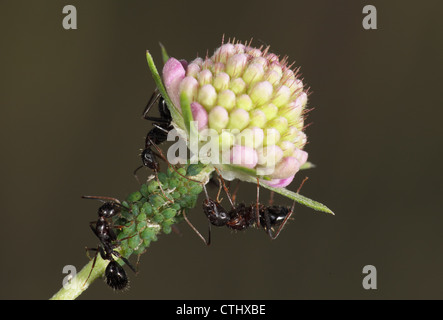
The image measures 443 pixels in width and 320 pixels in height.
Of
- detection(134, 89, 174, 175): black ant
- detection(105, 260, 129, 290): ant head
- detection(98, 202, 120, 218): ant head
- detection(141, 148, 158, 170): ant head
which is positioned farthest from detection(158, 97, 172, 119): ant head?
detection(105, 260, 129, 290): ant head

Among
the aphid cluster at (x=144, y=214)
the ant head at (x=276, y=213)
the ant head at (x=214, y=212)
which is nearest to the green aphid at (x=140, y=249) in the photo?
the aphid cluster at (x=144, y=214)

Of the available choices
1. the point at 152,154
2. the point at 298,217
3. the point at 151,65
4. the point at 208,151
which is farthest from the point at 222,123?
the point at 298,217

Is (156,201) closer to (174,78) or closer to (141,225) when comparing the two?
(141,225)

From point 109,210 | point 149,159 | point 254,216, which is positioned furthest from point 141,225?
point 254,216

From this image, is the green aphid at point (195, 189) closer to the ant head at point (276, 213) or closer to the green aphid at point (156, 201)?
the green aphid at point (156, 201)

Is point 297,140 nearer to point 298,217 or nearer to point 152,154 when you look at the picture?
point 152,154
